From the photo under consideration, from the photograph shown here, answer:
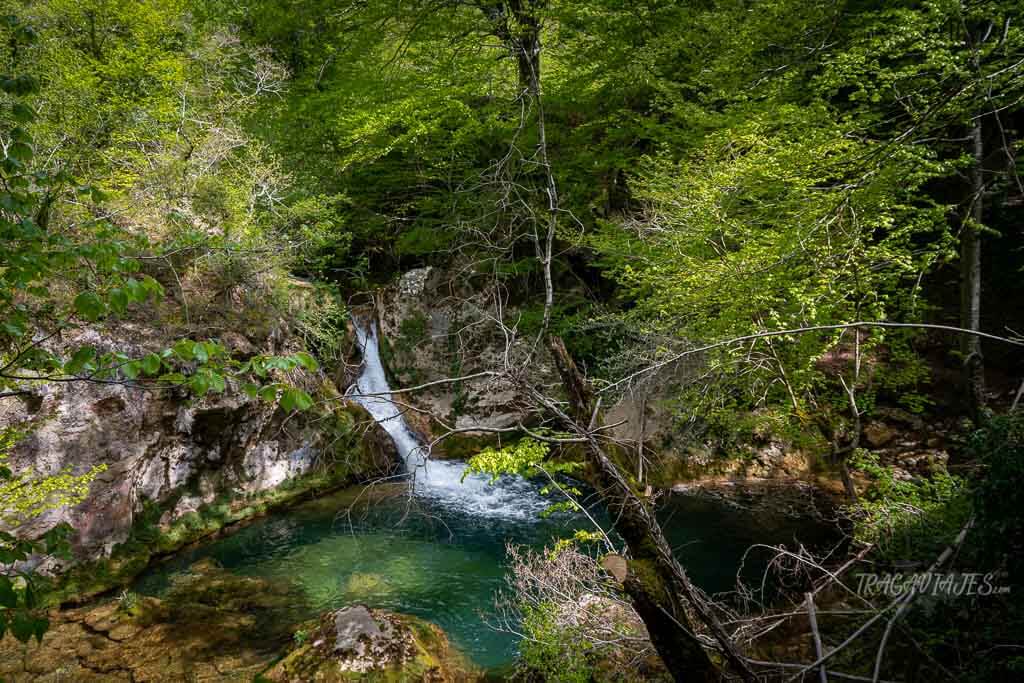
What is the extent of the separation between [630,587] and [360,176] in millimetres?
12470

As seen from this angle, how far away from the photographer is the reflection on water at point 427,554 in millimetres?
6941

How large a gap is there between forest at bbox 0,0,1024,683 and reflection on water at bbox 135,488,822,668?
0.06 m

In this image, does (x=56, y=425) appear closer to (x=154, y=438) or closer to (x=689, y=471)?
(x=154, y=438)

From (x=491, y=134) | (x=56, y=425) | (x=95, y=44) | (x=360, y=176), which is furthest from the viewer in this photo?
(x=360, y=176)

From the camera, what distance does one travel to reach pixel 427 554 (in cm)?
832

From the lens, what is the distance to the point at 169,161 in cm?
881

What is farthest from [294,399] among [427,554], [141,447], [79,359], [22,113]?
[141,447]

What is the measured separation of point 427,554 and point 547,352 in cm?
397

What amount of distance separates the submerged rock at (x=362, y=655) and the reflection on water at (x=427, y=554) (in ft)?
3.23

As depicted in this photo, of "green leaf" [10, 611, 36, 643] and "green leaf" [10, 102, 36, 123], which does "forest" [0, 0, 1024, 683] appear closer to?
"green leaf" [10, 102, 36, 123]

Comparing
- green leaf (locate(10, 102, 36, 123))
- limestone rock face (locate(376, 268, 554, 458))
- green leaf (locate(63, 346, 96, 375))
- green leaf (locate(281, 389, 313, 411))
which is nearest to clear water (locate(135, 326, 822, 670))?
limestone rock face (locate(376, 268, 554, 458))

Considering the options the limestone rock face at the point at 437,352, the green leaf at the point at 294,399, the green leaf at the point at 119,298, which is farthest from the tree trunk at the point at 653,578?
the limestone rock face at the point at 437,352

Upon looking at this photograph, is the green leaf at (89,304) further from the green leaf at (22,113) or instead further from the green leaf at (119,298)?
the green leaf at (22,113)

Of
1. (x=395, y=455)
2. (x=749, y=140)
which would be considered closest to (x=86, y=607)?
(x=395, y=455)
